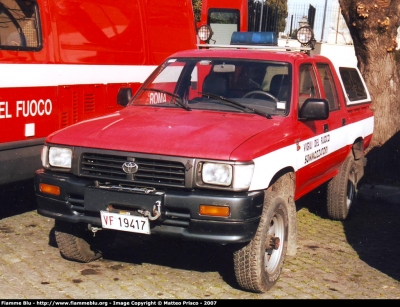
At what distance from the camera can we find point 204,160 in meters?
4.82

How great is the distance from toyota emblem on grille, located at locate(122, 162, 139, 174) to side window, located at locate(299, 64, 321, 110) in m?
1.80

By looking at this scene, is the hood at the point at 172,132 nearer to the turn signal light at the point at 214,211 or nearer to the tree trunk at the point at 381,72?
the turn signal light at the point at 214,211

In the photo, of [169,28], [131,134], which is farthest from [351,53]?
[131,134]

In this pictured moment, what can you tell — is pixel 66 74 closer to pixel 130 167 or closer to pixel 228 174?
pixel 130 167

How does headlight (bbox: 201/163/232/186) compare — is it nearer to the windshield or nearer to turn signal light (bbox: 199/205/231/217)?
turn signal light (bbox: 199/205/231/217)

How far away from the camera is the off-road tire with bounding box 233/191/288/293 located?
506 centimetres

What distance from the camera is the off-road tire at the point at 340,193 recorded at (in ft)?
25.1

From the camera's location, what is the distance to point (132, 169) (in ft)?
16.5

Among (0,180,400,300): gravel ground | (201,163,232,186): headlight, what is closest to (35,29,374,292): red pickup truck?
(201,163,232,186): headlight

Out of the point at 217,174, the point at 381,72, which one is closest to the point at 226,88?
the point at 217,174

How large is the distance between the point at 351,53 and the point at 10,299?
696 inches

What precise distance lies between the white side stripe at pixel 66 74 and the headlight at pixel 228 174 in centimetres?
241

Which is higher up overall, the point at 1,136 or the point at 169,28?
the point at 169,28

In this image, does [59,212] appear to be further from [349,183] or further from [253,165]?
[349,183]
